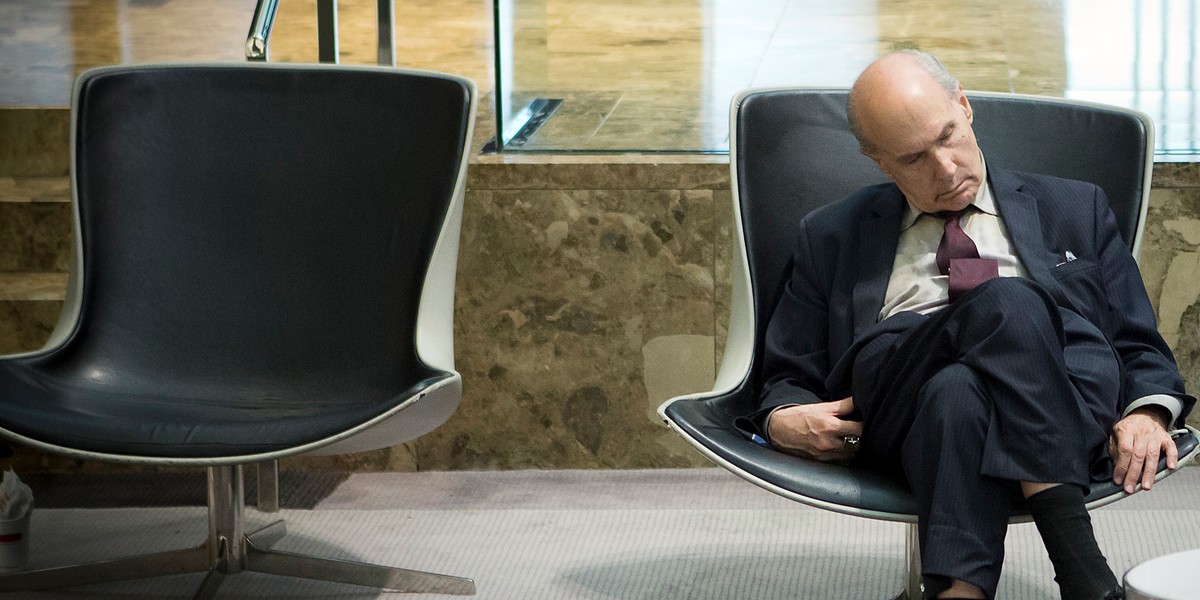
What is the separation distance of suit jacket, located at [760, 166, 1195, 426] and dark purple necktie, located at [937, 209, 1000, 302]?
0.19ft

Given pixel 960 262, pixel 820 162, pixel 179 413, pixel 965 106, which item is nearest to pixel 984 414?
pixel 960 262

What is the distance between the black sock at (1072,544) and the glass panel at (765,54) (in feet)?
4.75

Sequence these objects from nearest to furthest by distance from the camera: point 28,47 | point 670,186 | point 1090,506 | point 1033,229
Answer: point 1090,506 < point 1033,229 < point 670,186 < point 28,47

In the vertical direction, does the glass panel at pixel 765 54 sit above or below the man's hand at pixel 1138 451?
above

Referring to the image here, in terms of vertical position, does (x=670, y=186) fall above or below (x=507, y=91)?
below

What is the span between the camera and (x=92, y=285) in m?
2.48

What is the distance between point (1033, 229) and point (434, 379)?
0.91m

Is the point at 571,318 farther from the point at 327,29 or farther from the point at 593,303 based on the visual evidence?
the point at 327,29

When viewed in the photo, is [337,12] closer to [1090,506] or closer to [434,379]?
[434,379]

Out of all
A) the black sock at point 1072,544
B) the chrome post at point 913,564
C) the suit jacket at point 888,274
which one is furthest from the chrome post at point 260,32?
the black sock at point 1072,544

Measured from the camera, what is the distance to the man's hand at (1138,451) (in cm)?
181

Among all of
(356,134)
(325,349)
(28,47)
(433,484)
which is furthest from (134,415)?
(28,47)

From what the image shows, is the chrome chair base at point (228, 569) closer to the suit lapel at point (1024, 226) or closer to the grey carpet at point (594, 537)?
the grey carpet at point (594, 537)

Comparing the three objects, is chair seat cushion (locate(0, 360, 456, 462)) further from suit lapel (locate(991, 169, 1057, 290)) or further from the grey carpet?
suit lapel (locate(991, 169, 1057, 290))
